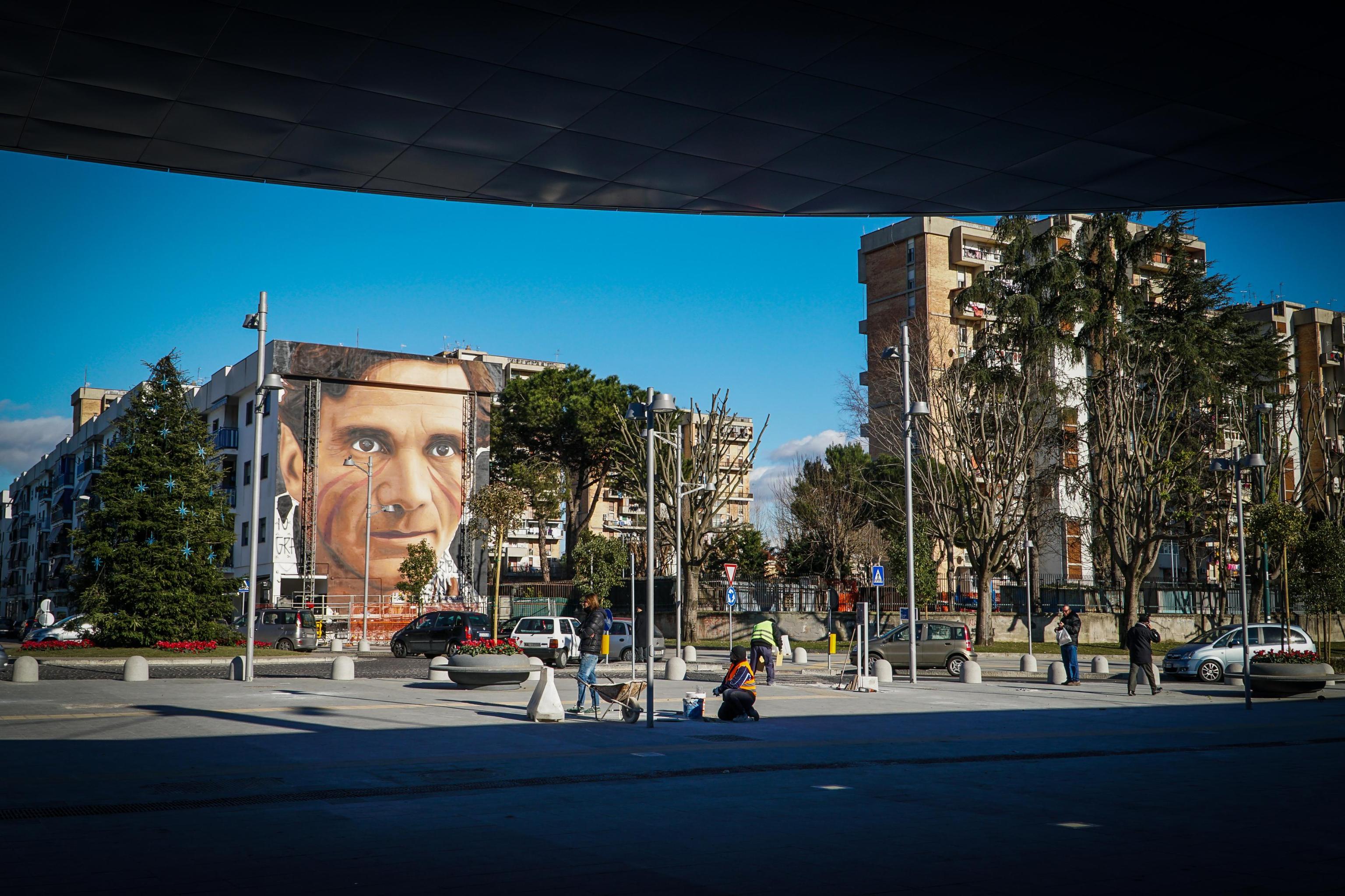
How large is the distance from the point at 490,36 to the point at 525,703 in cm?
1371

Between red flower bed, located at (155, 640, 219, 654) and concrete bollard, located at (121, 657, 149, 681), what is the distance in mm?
12907

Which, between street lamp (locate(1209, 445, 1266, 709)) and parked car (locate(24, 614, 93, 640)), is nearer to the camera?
street lamp (locate(1209, 445, 1266, 709))

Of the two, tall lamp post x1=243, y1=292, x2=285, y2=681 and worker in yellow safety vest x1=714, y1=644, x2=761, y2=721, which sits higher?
tall lamp post x1=243, y1=292, x2=285, y2=681

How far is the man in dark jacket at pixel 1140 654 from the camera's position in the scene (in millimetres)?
23422


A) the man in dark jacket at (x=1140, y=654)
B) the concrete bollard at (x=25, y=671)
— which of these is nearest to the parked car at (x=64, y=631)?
the concrete bollard at (x=25, y=671)

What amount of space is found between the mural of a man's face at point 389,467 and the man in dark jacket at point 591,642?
147ft

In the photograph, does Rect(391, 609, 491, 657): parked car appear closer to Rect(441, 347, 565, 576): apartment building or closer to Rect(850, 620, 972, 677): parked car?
Rect(850, 620, 972, 677): parked car

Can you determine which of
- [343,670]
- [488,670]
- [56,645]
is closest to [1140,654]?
[488,670]

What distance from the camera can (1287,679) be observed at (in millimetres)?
23172

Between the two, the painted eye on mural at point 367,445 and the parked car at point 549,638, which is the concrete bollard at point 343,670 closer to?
the parked car at point 549,638

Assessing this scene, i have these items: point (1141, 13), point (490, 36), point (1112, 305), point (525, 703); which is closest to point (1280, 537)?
point (1112, 305)

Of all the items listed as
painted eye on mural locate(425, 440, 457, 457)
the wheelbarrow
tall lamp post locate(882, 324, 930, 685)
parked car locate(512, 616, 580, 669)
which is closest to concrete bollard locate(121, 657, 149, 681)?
the wheelbarrow

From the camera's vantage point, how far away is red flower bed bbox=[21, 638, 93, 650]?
36.4 metres

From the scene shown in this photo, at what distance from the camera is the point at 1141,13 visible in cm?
801
